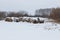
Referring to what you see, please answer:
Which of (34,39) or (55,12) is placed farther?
(55,12)

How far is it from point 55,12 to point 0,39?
15.9m

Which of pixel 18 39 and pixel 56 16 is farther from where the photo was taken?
pixel 56 16

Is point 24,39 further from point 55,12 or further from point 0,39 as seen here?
point 55,12

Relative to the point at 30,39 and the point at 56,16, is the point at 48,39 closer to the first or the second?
the point at 30,39

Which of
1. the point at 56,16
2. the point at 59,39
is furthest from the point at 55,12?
the point at 59,39

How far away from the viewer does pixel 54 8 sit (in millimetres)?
22641

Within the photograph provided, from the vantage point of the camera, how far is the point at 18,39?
20.5ft

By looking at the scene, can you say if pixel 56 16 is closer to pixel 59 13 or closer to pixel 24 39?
pixel 59 13

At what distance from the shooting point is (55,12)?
70.0 ft

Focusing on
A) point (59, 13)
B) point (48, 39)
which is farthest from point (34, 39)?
point (59, 13)

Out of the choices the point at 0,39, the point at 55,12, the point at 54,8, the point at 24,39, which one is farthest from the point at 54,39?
the point at 54,8

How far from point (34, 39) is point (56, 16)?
15.6 m

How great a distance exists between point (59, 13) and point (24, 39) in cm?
1699

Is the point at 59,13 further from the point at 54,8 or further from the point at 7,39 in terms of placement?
the point at 7,39
